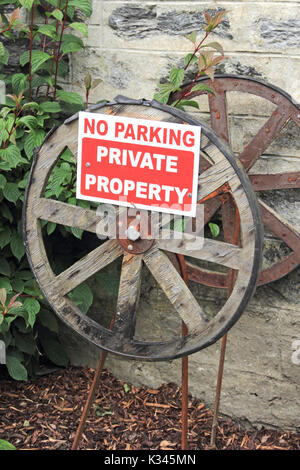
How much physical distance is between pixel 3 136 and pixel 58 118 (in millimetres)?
508

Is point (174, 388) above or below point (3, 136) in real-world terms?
below

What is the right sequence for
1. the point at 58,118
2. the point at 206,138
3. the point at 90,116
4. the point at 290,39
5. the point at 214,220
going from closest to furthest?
1. the point at 206,138
2. the point at 90,116
3. the point at 290,39
4. the point at 214,220
5. the point at 58,118

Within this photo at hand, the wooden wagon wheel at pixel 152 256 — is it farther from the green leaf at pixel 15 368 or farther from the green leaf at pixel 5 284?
the green leaf at pixel 15 368

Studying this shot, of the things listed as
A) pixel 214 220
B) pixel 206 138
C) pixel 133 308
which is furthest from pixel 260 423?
pixel 206 138

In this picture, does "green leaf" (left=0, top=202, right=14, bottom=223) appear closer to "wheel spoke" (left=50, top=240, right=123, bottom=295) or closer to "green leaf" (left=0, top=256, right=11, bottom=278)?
"green leaf" (left=0, top=256, right=11, bottom=278)

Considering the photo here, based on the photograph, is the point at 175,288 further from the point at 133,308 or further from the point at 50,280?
the point at 50,280

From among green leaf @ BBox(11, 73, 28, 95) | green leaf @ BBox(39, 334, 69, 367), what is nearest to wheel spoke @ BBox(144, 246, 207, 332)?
green leaf @ BBox(11, 73, 28, 95)

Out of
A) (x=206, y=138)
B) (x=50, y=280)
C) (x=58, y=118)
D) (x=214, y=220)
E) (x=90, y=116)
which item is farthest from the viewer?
(x=58, y=118)

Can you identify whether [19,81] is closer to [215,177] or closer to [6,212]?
[6,212]

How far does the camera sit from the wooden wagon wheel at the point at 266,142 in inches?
95.0

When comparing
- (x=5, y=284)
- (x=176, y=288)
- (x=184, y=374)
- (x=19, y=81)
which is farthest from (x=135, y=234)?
(x=19, y=81)

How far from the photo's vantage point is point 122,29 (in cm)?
271

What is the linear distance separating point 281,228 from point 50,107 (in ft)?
3.43

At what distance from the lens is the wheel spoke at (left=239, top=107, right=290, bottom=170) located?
2.43m
